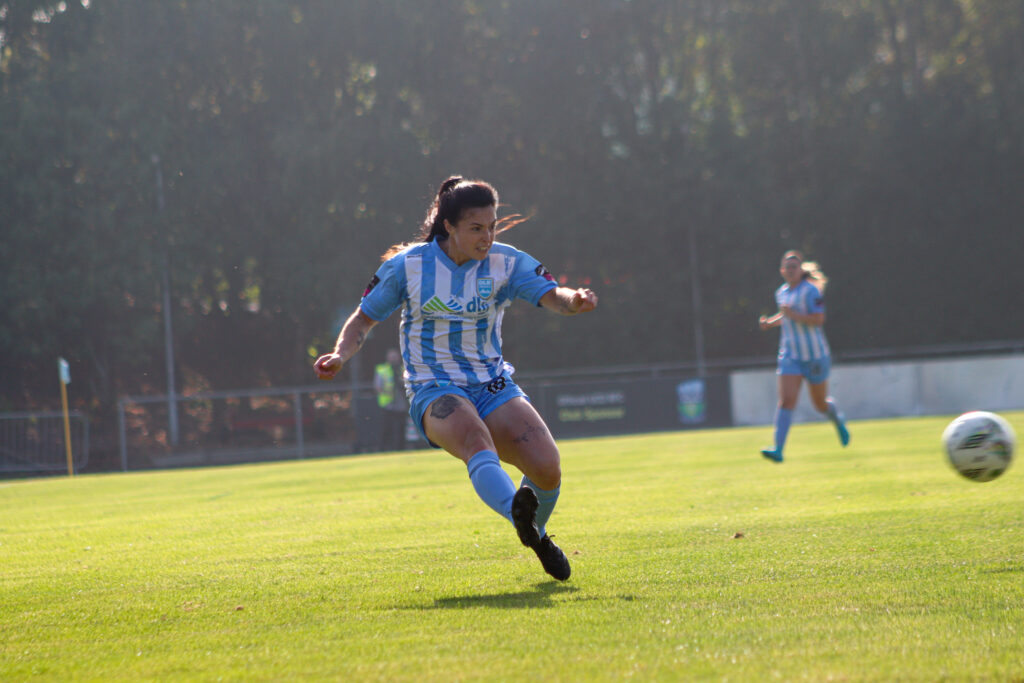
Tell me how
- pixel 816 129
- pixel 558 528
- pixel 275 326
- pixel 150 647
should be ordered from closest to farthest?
pixel 150 647
pixel 558 528
pixel 275 326
pixel 816 129

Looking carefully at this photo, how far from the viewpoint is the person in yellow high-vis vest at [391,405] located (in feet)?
71.5

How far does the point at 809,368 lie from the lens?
12.0 meters

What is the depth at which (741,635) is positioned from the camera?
342 cm

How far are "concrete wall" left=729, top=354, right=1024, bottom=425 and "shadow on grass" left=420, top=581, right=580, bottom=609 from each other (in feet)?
70.0

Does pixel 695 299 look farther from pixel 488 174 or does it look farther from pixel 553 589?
pixel 553 589

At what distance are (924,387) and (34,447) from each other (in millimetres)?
20133

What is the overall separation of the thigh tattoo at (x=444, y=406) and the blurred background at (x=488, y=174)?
96.5ft

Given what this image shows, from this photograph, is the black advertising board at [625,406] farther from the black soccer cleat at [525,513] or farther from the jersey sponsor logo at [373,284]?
the black soccer cleat at [525,513]

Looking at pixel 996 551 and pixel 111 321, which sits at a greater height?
pixel 111 321

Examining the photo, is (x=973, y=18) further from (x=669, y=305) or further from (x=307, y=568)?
(x=307, y=568)

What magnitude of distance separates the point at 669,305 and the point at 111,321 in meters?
18.3

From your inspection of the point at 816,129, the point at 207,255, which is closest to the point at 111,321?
the point at 207,255

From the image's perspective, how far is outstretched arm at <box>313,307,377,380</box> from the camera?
4.62 metres

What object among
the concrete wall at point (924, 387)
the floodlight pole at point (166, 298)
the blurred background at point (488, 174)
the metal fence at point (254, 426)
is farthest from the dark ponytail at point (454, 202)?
the floodlight pole at point (166, 298)
